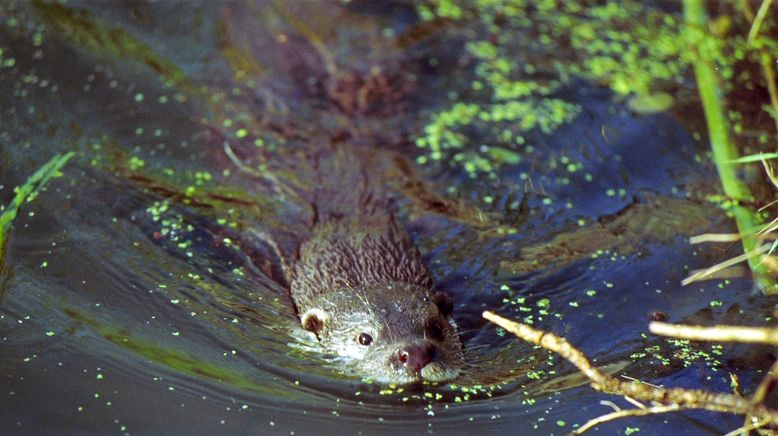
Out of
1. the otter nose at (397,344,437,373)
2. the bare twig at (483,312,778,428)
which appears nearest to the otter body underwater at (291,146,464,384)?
the otter nose at (397,344,437,373)

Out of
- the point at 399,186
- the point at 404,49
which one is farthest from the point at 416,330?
the point at 404,49

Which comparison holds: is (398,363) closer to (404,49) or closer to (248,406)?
(248,406)

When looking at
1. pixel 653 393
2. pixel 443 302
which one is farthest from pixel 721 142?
pixel 653 393

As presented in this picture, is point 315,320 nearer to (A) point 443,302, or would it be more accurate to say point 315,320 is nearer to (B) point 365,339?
(B) point 365,339

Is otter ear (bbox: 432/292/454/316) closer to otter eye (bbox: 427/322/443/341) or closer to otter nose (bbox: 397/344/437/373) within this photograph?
otter eye (bbox: 427/322/443/341)

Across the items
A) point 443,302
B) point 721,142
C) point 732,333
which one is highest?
point 732,333

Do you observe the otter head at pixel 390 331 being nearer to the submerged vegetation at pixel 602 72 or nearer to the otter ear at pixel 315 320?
the otter ear at pixel 315 320
